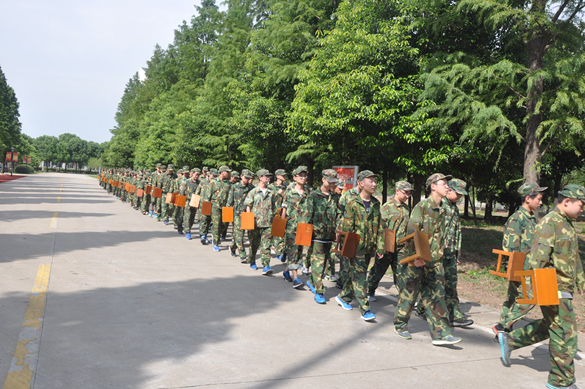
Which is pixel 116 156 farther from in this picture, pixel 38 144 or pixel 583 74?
pixel 38 144

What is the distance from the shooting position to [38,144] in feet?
551

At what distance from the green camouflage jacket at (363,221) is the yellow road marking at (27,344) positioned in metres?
4.07

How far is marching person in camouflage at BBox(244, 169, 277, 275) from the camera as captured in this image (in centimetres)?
910

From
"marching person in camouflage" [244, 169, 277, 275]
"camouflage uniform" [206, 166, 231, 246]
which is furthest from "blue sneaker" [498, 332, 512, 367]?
"camouflage uniform" [206, 166, 231, 246]

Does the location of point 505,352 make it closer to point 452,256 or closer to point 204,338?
point 452,256

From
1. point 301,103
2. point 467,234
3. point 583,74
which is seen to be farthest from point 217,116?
point 583,74

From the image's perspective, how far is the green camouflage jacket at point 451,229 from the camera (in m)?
6.68

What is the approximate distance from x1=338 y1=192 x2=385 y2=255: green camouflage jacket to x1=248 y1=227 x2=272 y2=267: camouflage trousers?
8.36ft

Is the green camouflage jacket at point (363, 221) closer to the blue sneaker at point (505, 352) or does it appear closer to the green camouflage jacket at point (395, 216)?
the green camouflage jacket at point (395, 216)

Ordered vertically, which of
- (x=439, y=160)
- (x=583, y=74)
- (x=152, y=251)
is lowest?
(x=152, y=251)

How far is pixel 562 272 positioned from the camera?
4.35m

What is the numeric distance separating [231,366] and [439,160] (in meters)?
8.88

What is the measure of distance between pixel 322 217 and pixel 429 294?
247cm

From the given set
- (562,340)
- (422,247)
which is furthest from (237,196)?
(562,340)
